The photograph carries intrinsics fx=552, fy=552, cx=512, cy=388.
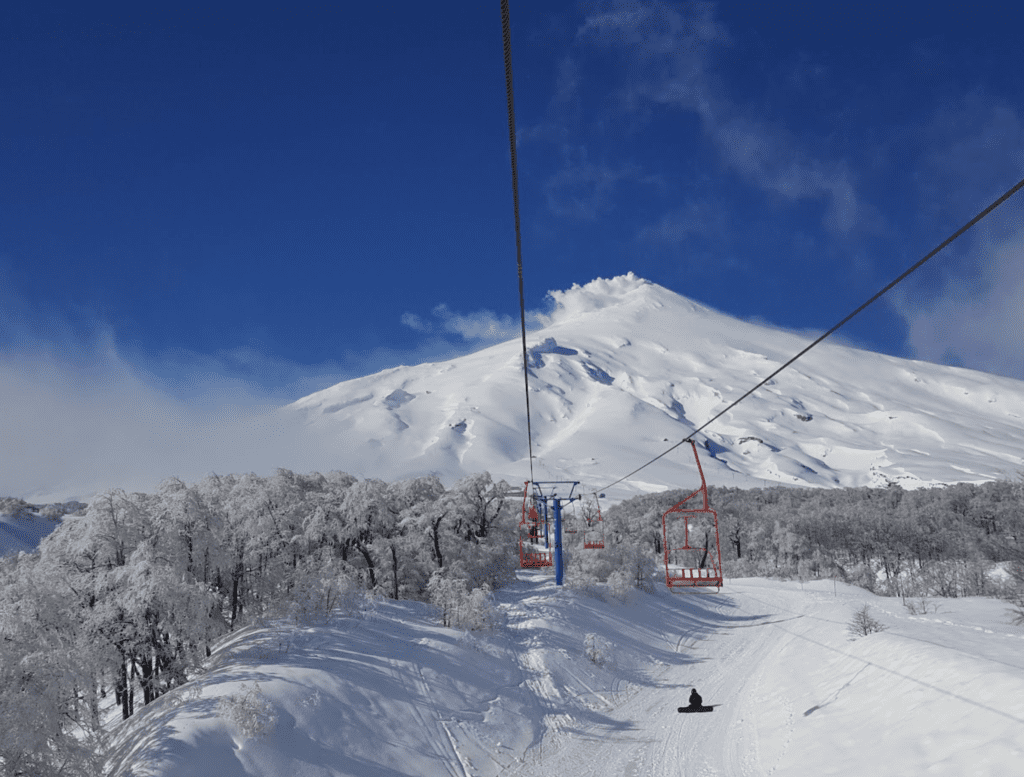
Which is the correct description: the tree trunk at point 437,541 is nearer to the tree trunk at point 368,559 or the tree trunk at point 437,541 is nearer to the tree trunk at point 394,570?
the tree trunk at point 394,570

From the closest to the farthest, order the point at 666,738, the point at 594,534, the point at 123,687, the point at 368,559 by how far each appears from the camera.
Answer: the point at 123,687 → the point at 666,738 → the point at 368,559 → the point at 594,534

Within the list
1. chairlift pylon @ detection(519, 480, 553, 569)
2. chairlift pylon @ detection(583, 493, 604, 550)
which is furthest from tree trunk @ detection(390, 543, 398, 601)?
chairlift pylon @ detection(583, 493, 604, 550)

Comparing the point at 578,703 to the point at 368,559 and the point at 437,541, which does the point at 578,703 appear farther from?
the point at 368,559

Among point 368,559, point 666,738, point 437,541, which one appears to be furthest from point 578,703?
point 368,559

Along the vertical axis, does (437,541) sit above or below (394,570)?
above

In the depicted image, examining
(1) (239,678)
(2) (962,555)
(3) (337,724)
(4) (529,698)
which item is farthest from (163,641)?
(2) (962,555)

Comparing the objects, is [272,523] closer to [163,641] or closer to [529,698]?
[163,641]

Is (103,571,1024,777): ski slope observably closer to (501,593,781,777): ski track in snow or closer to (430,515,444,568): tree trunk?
(501,593,781,777): ski track in snow

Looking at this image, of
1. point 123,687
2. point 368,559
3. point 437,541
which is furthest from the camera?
point 437,541

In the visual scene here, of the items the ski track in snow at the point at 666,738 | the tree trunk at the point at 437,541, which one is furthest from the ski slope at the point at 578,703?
the tree trunk at the point at 437,541
